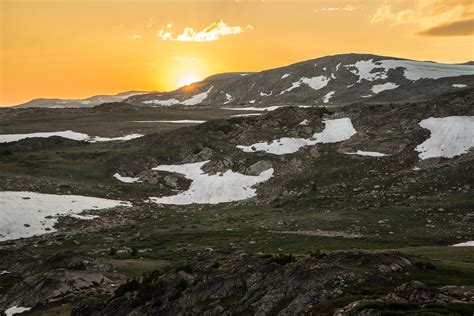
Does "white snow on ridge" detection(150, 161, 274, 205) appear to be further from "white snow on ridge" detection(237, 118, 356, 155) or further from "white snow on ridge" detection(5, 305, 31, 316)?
"white snow on ridge" detection(5, 305, 31, 316)

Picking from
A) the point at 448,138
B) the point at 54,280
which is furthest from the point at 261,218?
the point at 448,138

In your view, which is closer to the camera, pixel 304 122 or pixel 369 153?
pixel 369 153

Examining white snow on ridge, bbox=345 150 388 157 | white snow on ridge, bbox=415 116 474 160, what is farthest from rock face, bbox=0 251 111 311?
white snow on ridge, bbox=415 116 474 160

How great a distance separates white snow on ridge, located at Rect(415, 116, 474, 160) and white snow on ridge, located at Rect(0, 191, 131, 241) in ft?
181

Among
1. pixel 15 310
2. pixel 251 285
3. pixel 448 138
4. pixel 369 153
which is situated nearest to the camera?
pixel 251 285

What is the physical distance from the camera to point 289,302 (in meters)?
25.8

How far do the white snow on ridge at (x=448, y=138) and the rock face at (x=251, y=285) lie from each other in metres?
59.0

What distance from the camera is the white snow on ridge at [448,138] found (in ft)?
266

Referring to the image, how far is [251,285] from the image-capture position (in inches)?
1155

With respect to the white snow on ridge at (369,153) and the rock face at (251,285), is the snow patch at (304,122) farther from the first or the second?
the rock face at (251,285)

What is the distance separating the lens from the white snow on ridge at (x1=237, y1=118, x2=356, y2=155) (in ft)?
317

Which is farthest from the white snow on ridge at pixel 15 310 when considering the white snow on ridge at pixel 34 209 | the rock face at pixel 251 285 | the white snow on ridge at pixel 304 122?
the white snow on ridge at pixel 304 122

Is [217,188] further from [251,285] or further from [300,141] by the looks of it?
[251,285]

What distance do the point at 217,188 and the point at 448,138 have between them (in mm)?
42557
